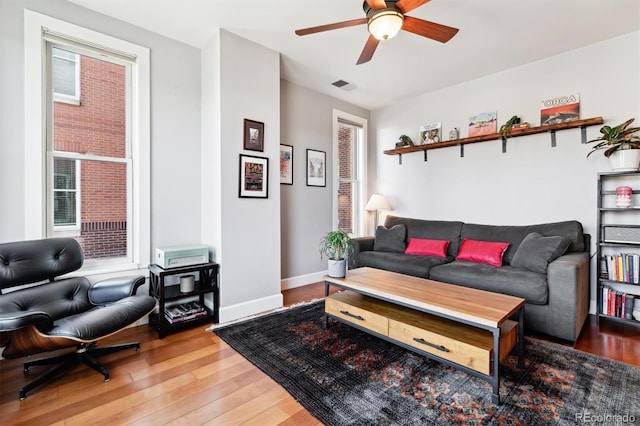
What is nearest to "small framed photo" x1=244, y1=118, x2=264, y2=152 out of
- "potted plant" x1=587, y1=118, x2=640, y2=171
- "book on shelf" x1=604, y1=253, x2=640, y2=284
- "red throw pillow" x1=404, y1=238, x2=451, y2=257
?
"red throw pillow" x1=404, y1=238, x2=451, y2=257

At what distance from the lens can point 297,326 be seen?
9.02 feet

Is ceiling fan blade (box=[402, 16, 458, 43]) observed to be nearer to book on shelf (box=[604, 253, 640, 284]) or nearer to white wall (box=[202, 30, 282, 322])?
white wall (box=[202, 30, 282, 322])

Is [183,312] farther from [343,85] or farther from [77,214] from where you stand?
[343,85]

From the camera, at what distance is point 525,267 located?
2.80 meters

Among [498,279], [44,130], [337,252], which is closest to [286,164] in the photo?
[337,252]

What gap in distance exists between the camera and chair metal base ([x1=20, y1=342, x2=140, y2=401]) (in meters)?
1.79

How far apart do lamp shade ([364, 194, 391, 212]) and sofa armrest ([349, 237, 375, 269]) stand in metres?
0.64

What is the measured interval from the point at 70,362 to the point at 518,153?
15.5 feet

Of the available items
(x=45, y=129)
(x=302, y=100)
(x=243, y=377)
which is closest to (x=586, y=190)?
(x=302, y=100)

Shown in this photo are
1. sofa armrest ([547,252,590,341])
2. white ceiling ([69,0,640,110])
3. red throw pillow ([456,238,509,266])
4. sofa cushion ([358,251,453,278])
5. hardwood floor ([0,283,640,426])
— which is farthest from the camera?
sofa cushion ([358,251,453,278])

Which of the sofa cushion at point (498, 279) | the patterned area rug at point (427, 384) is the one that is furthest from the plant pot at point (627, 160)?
the patterned area rug at point (427, 384)

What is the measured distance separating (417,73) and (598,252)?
2.75 metres

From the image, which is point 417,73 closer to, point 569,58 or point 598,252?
point 569,58

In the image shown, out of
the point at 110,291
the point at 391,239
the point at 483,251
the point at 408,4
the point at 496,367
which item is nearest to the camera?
the point at 496,367
